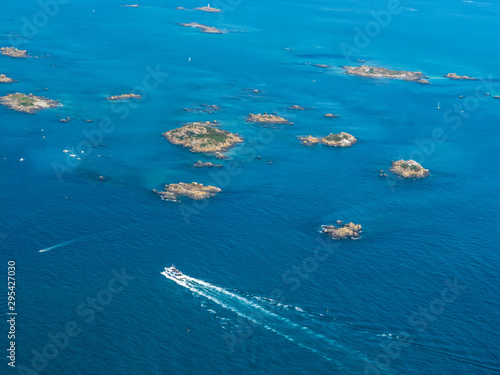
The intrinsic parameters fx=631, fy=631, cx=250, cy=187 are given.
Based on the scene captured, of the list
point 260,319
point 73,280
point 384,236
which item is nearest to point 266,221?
point 384,236

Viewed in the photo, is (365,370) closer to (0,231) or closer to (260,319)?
A: (260,319)

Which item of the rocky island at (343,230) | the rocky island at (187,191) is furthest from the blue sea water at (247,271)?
the rocky island at (187,191)

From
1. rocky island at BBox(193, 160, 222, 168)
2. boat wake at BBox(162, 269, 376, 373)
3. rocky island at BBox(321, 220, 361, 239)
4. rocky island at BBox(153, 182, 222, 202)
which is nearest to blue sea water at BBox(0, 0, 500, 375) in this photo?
boat wake at BBox(162, 269, 376, 373)

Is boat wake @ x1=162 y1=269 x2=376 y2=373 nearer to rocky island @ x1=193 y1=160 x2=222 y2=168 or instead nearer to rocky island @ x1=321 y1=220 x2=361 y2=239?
rocky island @ x1=321 y1=220 x2=361 y2=239

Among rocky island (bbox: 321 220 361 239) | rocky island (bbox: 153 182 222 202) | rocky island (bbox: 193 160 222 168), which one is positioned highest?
rocky island (bbox: 321 220 361 239)

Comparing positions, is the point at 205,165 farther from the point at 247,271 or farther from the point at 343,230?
the point at 247,271

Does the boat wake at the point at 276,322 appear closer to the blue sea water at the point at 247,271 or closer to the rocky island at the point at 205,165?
the blue sea water at the point at 247,271
